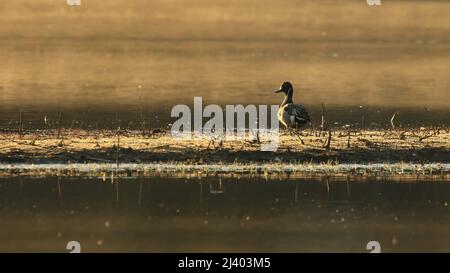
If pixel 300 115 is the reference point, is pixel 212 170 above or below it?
below

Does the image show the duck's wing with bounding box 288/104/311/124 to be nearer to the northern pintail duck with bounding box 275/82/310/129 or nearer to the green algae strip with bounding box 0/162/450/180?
the northern pintail duck with bounding box 275/82/310/129

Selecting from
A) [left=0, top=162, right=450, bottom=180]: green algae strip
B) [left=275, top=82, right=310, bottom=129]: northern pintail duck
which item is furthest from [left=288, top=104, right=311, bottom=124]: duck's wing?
[left=0, top=162, right=450, bottom=180]: green algae strip

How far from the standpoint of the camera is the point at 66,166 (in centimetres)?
1778

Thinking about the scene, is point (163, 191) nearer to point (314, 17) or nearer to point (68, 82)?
point (68, 82)

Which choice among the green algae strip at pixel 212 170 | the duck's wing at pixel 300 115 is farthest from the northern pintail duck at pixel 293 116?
the green algae strip at pixel 212 170

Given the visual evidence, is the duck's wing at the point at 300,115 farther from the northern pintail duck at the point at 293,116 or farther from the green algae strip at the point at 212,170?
the green algae strip at the point at 212,170

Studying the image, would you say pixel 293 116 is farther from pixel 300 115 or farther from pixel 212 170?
pixel 212 170

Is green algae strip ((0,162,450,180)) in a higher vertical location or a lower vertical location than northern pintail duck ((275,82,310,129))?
lower

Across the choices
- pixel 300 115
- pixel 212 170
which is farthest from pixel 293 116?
pixel 212 170

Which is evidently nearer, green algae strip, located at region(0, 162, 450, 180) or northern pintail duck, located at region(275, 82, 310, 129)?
green algae strip, located at region(0, 162, 450, 180)

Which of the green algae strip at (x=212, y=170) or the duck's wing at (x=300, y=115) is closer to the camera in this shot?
the green algae strip at (x=212, y=170)

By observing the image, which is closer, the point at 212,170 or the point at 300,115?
the point at 212,170

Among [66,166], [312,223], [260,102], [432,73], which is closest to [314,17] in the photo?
[432,73]

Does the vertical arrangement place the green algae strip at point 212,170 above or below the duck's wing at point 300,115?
below
